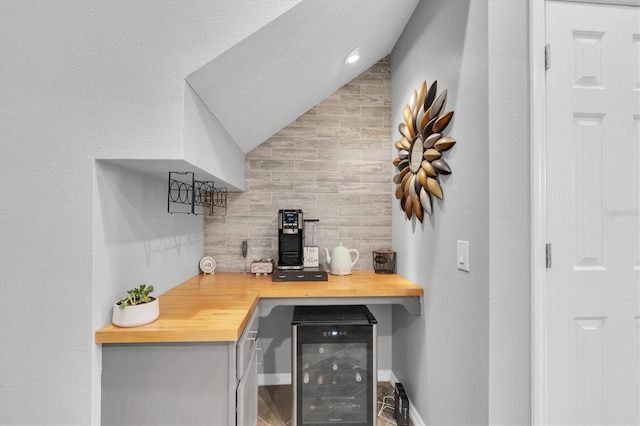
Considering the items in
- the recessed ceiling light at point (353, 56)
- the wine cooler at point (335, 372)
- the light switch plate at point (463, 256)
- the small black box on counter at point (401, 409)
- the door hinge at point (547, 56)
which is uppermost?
the recessed ceiling light at point (353, 56)

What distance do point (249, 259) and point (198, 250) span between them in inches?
15.6

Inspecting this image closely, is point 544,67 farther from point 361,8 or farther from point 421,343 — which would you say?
point 421,343

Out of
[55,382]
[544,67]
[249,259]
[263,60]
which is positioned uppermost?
[263,60]

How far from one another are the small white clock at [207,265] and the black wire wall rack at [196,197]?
0.35 m

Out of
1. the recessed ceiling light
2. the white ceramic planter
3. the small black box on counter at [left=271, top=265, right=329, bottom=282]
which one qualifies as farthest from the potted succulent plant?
the recessed ceiling light

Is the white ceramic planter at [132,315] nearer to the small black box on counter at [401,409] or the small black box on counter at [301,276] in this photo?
the small black box on counter at [301,276]

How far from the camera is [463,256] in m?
1.50

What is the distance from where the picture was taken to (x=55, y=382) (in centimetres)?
120

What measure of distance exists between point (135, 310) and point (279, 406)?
1487 mm

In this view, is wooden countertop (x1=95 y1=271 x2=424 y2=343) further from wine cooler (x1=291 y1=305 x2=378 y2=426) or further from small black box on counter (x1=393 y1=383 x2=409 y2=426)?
small black box on counter (x1=393 y1=383 x2=409 y2=426)

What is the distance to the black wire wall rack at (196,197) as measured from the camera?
211 centimetres

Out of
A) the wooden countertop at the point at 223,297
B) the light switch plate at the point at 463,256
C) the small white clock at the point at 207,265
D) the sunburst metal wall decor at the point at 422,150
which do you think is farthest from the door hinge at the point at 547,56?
the small white clock at the point at 207,265

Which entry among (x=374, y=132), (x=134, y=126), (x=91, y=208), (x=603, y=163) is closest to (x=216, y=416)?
(x=91, y=208)

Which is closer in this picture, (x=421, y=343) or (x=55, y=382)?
(x=55, y=382)
